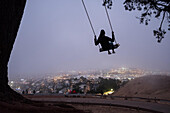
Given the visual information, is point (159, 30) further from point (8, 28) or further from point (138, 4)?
point (8, 28)

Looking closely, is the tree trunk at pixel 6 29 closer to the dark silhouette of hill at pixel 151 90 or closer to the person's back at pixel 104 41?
the person's back at pixel 104 41

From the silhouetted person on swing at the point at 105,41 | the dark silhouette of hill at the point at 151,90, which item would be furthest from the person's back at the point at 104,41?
the dark silhouette of hill at the point at 151,90

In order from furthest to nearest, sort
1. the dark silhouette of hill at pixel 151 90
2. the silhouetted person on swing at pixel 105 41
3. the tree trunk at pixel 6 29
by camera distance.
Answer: the dark silhouette of hill at pixel 151 90, the silhouetted person on swing at pixel 105 41, the tree trunk at pixel 6 29

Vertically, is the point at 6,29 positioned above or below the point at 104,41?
above

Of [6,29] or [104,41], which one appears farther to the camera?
[104,41]

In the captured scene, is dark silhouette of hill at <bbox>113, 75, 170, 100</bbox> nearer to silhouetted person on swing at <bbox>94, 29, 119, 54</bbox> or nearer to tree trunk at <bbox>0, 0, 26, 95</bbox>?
silhouetted person on swing at <bbox>94, 29, 119, 54</bbox>

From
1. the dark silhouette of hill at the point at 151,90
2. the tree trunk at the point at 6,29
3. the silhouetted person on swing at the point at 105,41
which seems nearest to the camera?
the tree trunk at the point at 6,29

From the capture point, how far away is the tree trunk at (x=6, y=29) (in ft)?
13.2

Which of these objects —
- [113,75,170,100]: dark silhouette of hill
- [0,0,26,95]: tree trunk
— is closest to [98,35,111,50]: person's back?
[0,0,26,95]: tree trunk

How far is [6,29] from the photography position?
413 centimetres

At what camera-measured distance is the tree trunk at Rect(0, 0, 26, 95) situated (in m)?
4.01

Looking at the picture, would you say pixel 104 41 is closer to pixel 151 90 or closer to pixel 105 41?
pixel 105 41

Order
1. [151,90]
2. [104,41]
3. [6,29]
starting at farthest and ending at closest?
[151,90], [104,41], [6,29]

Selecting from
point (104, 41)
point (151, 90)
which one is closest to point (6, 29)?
point (104, 41)
